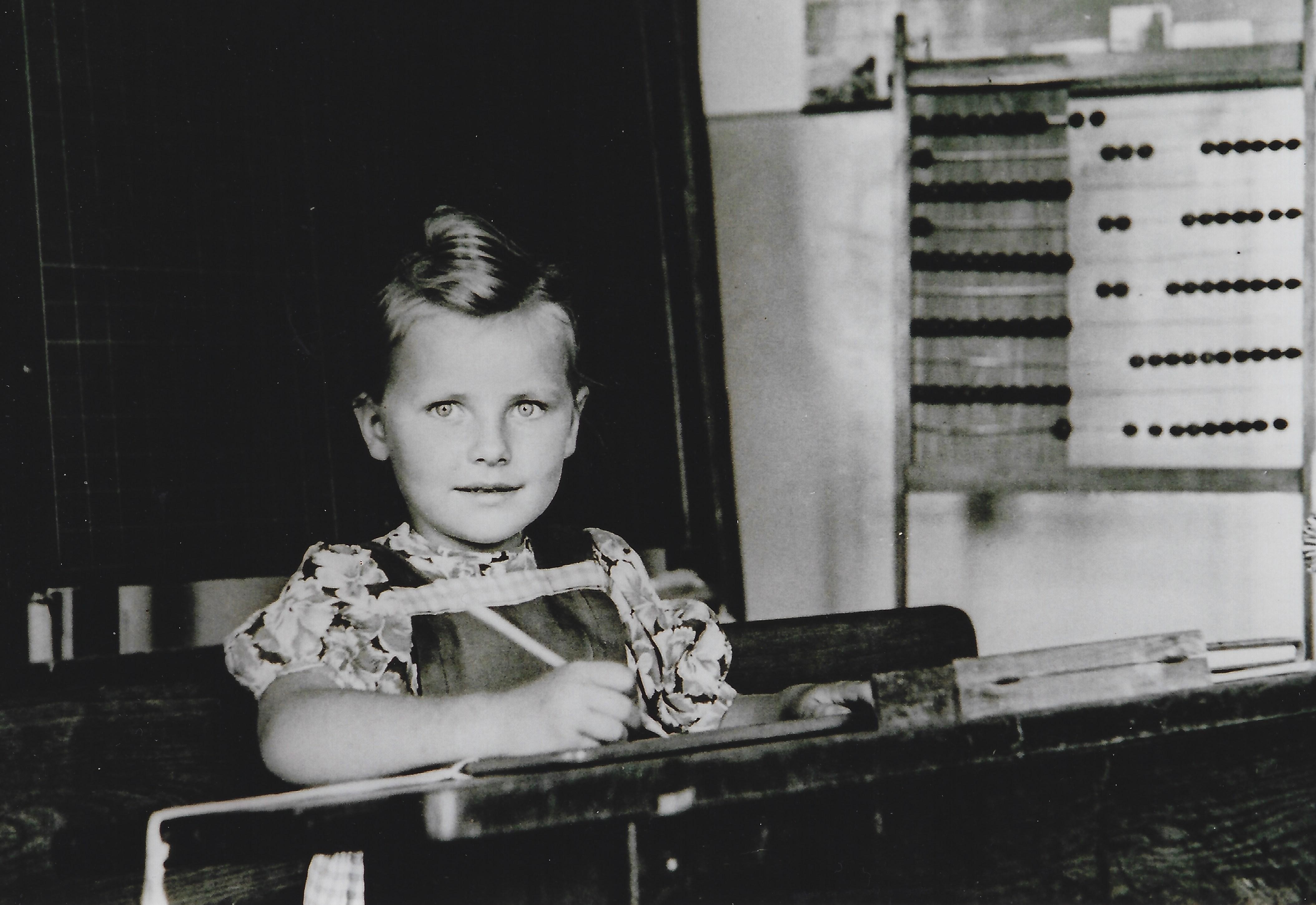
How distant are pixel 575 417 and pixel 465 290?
6.7 inches

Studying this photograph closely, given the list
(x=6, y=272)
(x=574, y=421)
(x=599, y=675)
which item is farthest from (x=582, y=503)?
(x=6, y=272)

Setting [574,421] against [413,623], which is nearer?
[413,623]

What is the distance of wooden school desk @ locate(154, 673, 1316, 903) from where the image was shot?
572 millimetres

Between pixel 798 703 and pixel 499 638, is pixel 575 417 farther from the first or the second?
pixel 798 703

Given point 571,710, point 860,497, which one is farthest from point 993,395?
point 571,710

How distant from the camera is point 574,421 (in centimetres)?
107

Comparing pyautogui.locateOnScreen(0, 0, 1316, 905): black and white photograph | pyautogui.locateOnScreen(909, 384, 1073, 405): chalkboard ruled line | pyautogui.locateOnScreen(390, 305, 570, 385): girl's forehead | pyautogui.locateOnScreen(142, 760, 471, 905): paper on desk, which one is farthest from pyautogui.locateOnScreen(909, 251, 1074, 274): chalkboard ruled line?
pyautogui.locateOnScreen(142, 760, 471, 905): paper on desk

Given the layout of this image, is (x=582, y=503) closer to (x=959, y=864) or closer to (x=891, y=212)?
(x=959, y=864)

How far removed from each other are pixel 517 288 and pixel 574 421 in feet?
0.47

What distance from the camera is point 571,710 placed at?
77cm

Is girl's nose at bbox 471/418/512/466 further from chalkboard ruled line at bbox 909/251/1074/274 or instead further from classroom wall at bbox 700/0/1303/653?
chalkboard ruled line at bbox 909/251/1074/274

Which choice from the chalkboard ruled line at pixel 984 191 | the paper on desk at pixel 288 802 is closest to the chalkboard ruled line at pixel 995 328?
the chalkboard ruled line at pixel 984 191

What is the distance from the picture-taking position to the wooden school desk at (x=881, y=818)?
0.57 m

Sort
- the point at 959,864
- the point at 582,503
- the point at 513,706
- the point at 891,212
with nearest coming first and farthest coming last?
the point at 513,706
the point at 959,864
the point at 582,503
the point at 891,212
